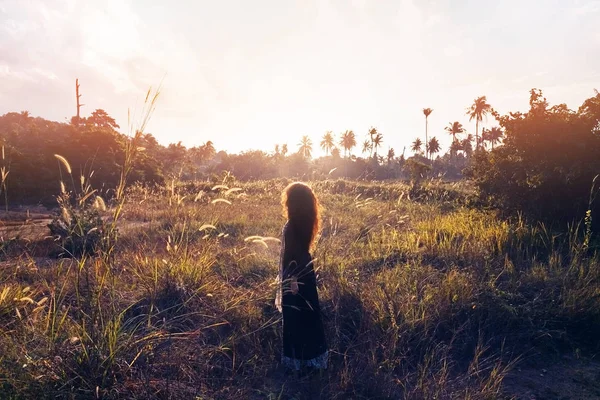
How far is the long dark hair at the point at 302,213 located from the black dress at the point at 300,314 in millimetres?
62

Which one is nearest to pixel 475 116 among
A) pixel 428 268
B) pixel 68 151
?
pixel 68 151

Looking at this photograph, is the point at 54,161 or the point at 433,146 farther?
the point at 433,146

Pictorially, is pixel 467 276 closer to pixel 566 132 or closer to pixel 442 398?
pixel 442 398

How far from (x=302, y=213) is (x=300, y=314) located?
35.4 inches

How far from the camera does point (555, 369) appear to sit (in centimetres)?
367

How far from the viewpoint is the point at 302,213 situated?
3406 millimetres

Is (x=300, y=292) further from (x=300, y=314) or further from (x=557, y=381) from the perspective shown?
(x=557, y=381)

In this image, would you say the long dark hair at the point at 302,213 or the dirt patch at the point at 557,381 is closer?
the dirt patch at the point at 557,381

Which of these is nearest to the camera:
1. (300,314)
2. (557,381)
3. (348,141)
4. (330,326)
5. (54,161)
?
(300,314)

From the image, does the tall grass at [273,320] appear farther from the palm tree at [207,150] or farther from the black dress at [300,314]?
the palm tree at [207,150]

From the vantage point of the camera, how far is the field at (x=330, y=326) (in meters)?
2.56

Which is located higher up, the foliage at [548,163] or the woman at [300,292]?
the foliage at [548,163]

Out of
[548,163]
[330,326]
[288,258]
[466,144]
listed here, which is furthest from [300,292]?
[466,144]

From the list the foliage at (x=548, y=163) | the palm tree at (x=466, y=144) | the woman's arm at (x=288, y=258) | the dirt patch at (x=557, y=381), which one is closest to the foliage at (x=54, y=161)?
the foliage at (x=548, y=163)
